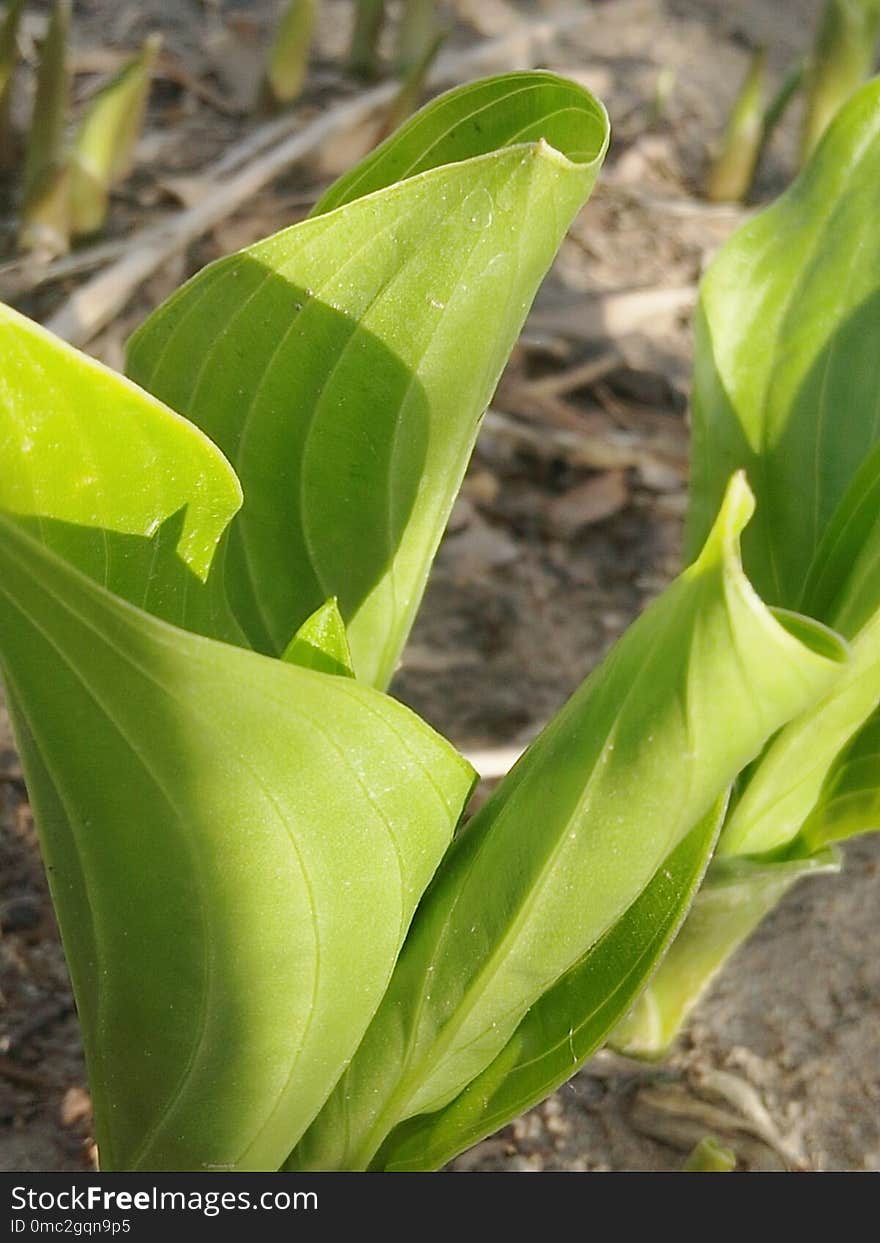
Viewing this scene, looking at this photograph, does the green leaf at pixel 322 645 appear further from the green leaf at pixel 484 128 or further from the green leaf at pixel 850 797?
the green leaf at pixel 850 797

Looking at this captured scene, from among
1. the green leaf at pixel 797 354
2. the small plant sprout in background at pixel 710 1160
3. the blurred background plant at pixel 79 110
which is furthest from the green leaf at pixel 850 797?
the blurred background plant at pixel 79 110

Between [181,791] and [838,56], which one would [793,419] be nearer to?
[181,791]

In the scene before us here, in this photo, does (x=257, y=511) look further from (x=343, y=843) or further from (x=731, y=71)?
(x=731, y=71)

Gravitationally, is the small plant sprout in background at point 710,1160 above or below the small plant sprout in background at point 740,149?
below

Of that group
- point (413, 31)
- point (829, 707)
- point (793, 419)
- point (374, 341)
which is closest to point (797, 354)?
point (793, 419)

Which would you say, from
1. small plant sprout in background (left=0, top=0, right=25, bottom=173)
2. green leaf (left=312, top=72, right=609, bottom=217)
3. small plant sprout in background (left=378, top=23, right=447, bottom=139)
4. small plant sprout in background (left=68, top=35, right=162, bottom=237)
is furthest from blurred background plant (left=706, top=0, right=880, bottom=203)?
green leaf (left=312, top=72, right=609, bottom=217)

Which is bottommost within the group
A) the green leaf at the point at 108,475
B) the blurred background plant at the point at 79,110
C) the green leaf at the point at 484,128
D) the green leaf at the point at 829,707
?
the blurred background plant at the point at 79,110

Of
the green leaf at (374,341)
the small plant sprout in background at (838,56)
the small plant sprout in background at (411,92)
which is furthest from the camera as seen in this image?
the small plant sprout in background at (838,56)
